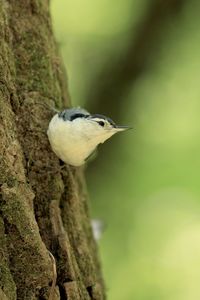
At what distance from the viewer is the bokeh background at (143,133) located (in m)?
7.00

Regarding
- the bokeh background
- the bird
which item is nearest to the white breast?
the bird

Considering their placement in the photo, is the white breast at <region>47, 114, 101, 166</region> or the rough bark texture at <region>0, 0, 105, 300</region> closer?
the rough bark texture at <region>0, 0, 105, 300</region>

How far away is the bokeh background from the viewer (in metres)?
7.00

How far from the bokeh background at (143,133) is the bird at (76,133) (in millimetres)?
4001

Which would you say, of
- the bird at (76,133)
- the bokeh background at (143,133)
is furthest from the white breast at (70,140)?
the bokeh background at (143,133)

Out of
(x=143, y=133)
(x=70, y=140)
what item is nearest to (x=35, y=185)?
(x=70, y=140)

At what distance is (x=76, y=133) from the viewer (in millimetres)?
2959

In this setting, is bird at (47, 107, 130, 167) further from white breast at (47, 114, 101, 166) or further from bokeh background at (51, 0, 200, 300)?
bokeh background at (51, 0, 200, 300)

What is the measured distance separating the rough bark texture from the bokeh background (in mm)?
3685

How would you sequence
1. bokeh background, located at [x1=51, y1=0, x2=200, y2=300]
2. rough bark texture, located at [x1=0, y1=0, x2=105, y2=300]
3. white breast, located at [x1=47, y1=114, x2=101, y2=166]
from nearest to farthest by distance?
1. rough bark texture, located at [x1=0, y1=0, x2=105, y2=300]
2. white breast, located at [x1=47, y1=114, x2=101, y2=166]
3. bokeh background, located at [x1=51, y1=0, x2=200, y2=300]

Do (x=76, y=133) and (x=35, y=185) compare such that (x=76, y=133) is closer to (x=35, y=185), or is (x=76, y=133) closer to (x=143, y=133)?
(x=35, y=185)

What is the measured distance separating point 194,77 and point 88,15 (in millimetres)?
1499

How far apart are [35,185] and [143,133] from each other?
16.6 feet

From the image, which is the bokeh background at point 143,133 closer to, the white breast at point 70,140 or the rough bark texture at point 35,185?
the rough bark texture at point 35,185
